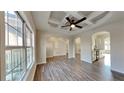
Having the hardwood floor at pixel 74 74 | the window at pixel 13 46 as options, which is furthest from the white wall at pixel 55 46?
the window at pixel 13 46

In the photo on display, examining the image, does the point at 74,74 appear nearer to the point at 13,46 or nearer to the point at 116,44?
the point at 116,44

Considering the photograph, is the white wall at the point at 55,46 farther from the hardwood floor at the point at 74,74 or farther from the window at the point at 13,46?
A: the window at the point at 13,46

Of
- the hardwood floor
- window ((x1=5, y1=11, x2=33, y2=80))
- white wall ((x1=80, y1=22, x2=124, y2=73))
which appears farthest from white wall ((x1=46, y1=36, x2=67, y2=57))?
window ((x1=5, y1=11, x2=33, y2=80))

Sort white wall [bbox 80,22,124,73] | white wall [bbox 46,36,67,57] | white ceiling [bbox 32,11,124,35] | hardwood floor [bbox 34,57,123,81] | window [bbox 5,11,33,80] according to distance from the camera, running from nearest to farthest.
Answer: window [bbox 5,11,33,80], white ceiling [bbox 32,11,124,35], hardwood floor [bbox 34,57,123,81], white wall [bbox 80,22,124,73], white wall [bbox 46,36,67,57]

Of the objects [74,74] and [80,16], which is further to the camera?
[80,16]

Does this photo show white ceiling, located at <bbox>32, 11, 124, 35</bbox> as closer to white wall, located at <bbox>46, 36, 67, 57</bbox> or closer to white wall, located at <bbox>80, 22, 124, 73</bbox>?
white wall, located at <bbox>80, 22, 124, 73</bbox>

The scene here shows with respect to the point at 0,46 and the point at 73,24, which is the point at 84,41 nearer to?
the point at 73,24

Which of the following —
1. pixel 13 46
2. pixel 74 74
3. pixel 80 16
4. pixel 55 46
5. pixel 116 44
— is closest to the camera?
pixel 13 46

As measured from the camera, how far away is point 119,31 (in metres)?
4.54

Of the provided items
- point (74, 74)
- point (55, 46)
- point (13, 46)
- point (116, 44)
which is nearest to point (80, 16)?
point (116, 44)

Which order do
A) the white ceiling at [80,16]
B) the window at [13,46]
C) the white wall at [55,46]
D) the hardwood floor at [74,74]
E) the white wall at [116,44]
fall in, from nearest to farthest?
the window at [13,46] < the white ceiling at [80,16] < the hardwood floor at [74,74] < the white wall at [116,44] < the white wall at [55,46]

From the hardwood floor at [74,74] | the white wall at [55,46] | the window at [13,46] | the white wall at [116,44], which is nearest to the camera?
the window at [13,46]
